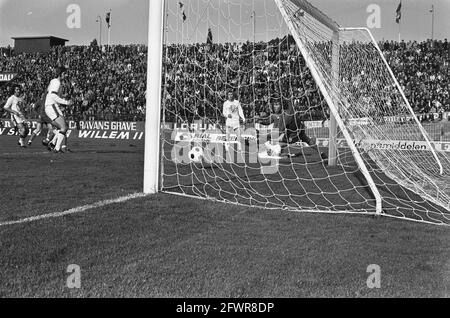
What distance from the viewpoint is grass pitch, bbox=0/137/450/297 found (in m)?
3.19

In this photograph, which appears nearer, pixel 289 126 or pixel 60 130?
pixel 60 130

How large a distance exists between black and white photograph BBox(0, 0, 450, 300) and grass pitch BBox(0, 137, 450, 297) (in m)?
0.02

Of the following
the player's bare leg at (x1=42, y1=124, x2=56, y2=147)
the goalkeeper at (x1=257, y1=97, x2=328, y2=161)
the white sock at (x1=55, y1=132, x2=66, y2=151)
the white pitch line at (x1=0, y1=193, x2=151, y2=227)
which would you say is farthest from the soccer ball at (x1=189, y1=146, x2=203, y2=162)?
the player's bare leg at (x1=42, y1=124, x2=56, y2=147)

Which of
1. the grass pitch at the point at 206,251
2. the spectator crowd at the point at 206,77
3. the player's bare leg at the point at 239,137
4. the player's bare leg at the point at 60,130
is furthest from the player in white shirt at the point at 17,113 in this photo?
the grass pitch at the point at 206,251

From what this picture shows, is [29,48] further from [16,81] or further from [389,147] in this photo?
[389,147]

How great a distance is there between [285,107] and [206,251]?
7730mm

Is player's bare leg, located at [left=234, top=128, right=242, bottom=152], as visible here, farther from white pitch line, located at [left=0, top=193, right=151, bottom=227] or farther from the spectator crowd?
white pitch line, located at [left=0, top=193, right=151, bottom=227]

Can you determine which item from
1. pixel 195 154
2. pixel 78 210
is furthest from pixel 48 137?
pixel 78 210

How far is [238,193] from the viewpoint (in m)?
6.81

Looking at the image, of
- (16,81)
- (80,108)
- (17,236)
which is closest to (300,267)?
(17,236)

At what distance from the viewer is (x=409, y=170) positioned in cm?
847

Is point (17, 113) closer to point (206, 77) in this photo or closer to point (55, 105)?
point (55, 105)

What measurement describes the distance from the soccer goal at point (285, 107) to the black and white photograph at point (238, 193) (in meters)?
0.04

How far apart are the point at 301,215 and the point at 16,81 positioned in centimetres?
3179
